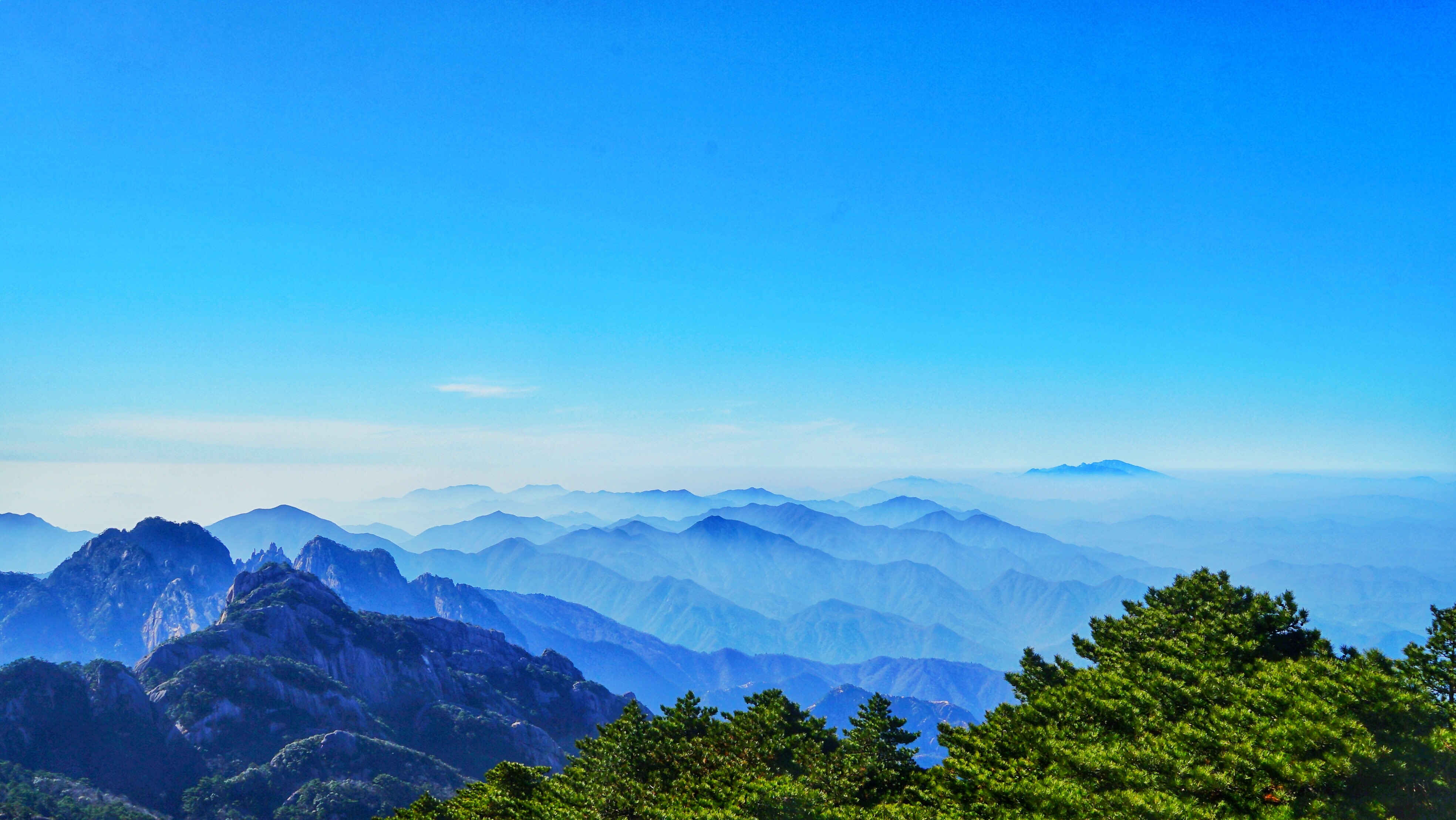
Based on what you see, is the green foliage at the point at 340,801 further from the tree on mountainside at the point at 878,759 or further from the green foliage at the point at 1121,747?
the tree on mountainside at the point at 878,759

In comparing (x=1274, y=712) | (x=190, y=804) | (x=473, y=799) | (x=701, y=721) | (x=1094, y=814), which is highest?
(x=1274, y=712)

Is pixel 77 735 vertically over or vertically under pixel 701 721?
under

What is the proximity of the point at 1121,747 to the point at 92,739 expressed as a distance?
816ft

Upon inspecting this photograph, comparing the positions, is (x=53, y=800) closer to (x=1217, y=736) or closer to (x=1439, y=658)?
(x=1217, y=736)

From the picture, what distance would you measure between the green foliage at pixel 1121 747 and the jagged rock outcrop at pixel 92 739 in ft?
586

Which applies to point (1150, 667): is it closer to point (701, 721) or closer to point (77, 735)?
point (701, 721)

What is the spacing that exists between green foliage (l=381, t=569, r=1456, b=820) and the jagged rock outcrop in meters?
178

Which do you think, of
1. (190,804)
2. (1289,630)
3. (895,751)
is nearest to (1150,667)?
(1289,630)

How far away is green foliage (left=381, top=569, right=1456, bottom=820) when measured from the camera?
34.1 metres

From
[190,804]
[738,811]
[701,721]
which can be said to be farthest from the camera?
[190,804]

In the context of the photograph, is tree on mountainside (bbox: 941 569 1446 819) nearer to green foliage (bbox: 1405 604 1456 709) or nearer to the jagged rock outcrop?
green foliage (bbox: 1405 604 1456 709)

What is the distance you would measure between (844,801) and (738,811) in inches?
305

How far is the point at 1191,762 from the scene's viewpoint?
122ft

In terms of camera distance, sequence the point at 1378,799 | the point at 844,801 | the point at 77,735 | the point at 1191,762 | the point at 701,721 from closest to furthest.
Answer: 1. the point at 1378,799
2. the point at 1191,762
3. the point at 844,801
4. the point at 701,721
5. the point at 77,735
